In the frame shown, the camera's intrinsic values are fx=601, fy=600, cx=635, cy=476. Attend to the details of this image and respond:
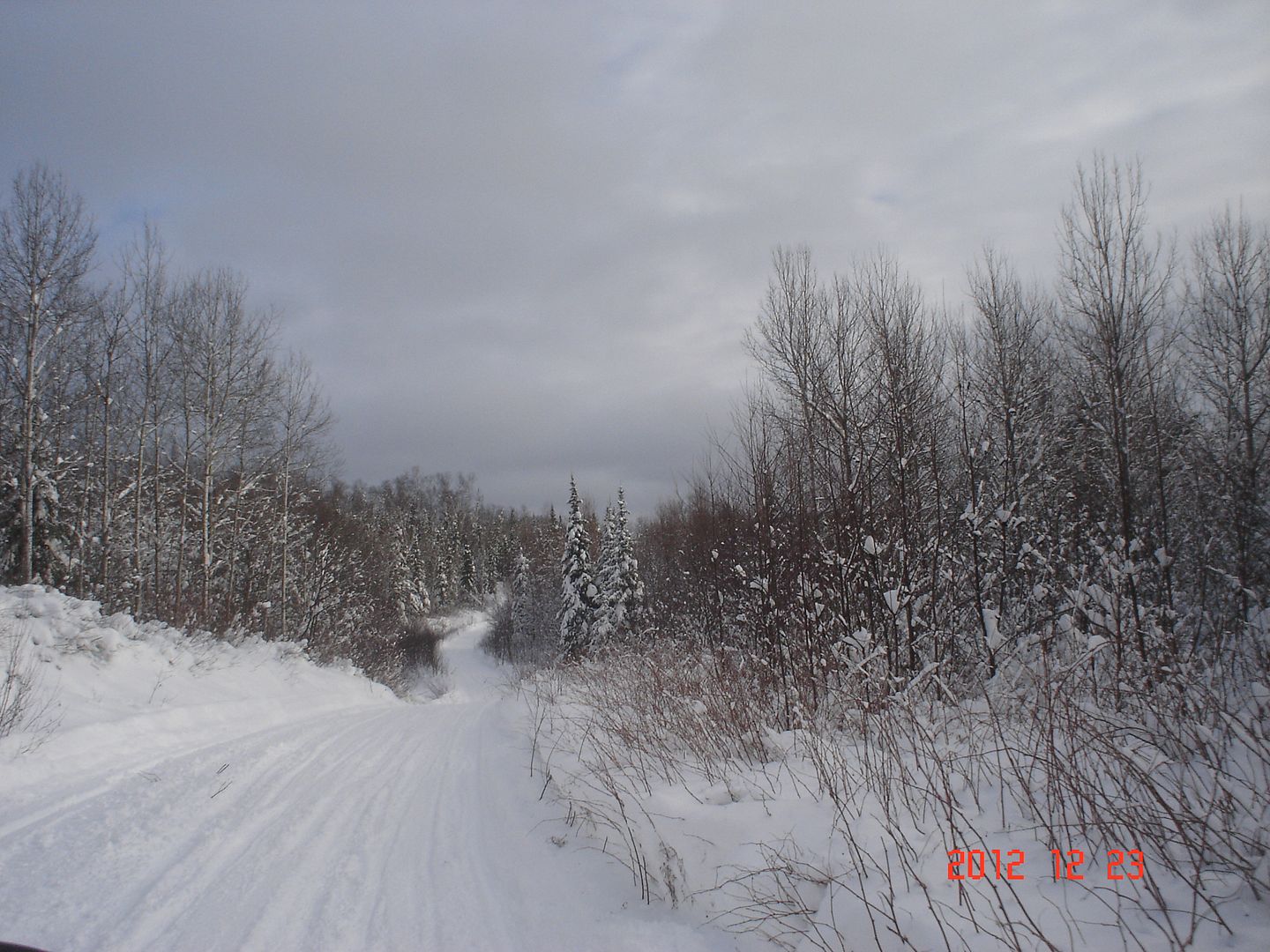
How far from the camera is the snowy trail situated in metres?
2.93

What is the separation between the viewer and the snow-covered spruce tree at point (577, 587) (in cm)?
3050

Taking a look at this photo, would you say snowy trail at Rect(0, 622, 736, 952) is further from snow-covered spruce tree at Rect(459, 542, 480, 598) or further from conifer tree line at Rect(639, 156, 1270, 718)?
snow-covered spruce tree at Rect(459, 542, 480, 598)

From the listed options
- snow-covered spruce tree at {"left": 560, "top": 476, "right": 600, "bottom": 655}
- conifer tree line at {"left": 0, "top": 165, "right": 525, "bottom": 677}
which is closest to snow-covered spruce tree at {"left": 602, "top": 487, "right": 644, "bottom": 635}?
snow-covered spruce tree at {"left": 560, "top": 476, "right": 600, "bottom": 655}

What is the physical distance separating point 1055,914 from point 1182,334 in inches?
514

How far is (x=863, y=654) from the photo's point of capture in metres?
5.15

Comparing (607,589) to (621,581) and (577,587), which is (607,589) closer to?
(621,581)

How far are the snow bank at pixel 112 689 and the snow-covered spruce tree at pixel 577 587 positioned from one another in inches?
668

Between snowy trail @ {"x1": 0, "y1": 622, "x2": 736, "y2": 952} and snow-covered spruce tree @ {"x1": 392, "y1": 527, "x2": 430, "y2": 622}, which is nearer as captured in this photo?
snowy trail @ {"x1": 0, "y1": 622, "x2": 736, "y2": 952}

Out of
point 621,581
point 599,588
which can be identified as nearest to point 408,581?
point 599,588

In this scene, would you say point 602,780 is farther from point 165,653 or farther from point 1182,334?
point 1182,334

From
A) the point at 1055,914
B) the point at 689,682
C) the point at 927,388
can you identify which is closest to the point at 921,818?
the point at 1055,914

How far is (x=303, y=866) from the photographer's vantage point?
3697 millimetres
